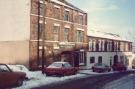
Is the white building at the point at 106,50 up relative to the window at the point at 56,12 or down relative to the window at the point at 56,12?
down

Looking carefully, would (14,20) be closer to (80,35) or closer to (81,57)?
(80,35)

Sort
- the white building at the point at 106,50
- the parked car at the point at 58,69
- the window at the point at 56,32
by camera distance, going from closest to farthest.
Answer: the parked car at the point at 58,69 < the window at the point at 56,32 < the white building at the point at 106,50

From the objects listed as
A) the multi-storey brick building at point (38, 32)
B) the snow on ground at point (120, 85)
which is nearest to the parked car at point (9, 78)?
the snow on ground at point (120, 85)

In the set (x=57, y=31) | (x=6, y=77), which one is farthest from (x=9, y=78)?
(x=57, y=31)

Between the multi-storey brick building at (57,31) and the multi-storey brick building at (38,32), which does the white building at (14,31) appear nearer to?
the multi-storey brick building at (38,32)

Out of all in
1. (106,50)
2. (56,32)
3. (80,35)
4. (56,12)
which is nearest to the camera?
(56,12)

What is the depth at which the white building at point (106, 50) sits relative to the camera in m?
57.5

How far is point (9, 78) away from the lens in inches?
840

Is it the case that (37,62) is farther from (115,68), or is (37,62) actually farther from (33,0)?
(115,68)

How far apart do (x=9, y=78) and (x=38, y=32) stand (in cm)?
1932

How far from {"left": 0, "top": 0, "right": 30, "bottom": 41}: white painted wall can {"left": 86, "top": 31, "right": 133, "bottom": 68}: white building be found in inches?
696

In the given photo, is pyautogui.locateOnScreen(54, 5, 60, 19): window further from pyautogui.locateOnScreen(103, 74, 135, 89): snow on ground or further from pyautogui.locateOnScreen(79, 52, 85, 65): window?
pyautogui.locateOnScreen(103, 74, 135, 89): snow on ground

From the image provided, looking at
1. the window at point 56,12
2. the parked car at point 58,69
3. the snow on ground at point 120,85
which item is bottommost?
the snow on ground at point 120,85

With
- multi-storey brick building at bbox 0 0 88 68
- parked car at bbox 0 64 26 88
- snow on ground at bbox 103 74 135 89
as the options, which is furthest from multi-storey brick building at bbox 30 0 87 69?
parked car at bbox 0 64 26 88
